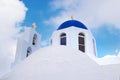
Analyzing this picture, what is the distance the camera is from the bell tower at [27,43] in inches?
513

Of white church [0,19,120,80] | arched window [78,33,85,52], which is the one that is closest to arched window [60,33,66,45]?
arched window [78,33,85,52]

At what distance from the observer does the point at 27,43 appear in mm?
13844

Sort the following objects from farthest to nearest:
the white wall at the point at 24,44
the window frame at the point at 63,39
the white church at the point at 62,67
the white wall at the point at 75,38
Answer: the white wall at the point at 24,44 < the window frame at the point at 63,39 < the white wall at the point at 75,38 < the white church at the point at 62,67

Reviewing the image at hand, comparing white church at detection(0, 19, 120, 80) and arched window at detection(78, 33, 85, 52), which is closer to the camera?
white church at detection(0, 19, 120, 80)

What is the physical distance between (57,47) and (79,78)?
94.9 inches

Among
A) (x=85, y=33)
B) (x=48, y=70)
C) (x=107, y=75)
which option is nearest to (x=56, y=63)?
(x=48, y=70)

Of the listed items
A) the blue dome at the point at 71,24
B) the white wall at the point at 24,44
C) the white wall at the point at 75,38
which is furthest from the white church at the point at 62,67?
the blue dome at the point at 71,24

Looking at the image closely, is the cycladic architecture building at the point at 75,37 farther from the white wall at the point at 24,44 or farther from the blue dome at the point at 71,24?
the white wall at the point at 24,44

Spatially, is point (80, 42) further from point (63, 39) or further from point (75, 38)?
point (63, 39)

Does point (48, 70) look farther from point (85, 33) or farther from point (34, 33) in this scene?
point (34, 33)

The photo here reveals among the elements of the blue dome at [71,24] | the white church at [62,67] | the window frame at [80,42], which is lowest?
the white church at [62,67]

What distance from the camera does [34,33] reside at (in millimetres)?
14984

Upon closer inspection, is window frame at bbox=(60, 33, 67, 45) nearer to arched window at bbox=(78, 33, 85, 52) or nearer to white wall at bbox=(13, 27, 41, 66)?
arched window at bbox=(78, 33, 85, 52)

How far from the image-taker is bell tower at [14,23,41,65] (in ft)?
42.8
